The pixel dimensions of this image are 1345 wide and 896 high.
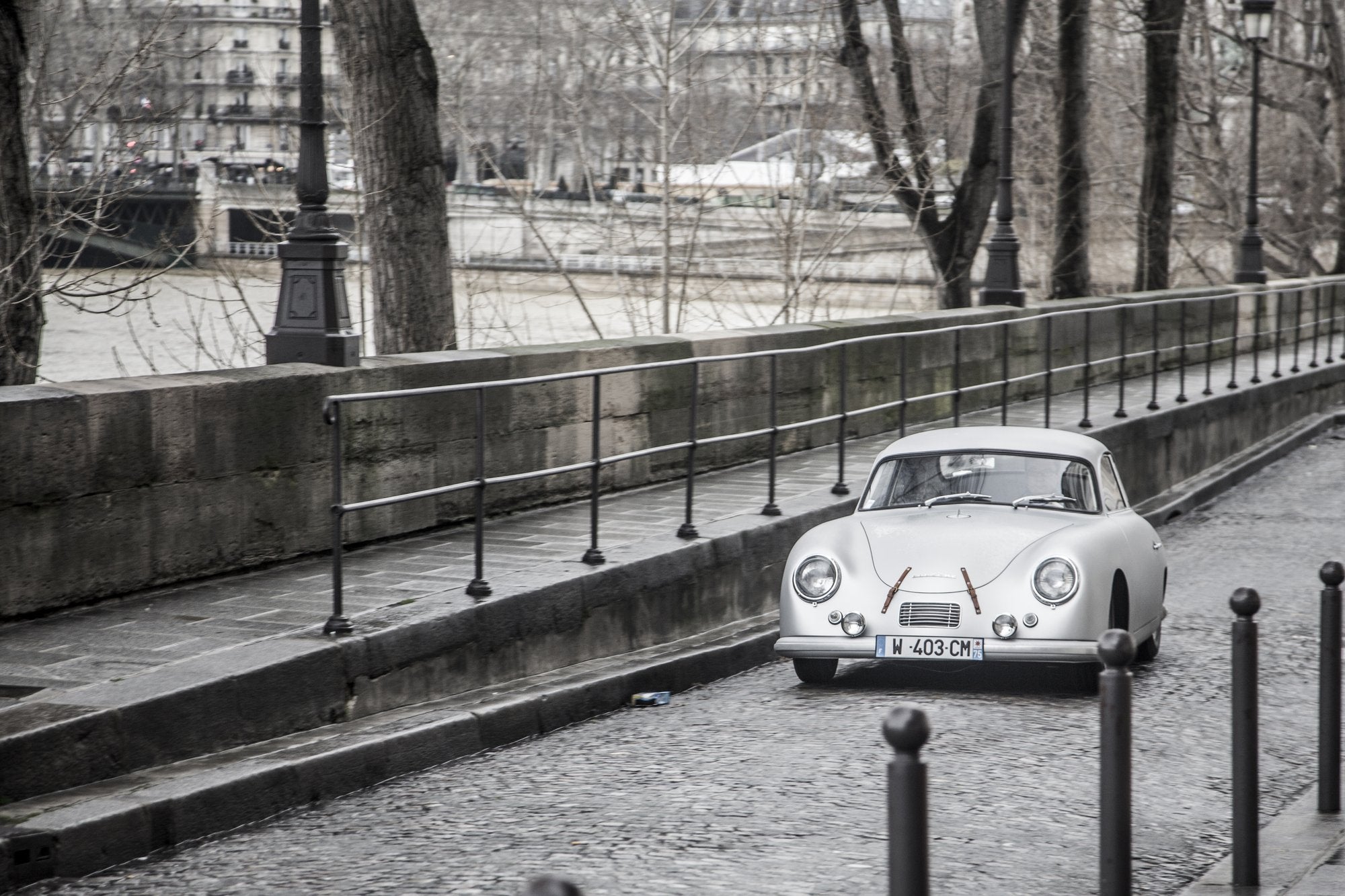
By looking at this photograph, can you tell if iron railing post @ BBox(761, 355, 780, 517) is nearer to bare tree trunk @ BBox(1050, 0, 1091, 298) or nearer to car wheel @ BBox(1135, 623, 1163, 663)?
car wheel @ BBox(1135, 623, 1163, 663)

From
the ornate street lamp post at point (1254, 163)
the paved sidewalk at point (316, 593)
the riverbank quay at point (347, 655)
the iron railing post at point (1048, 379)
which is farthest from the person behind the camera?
the ornate street lamp post at point (1254, 163)

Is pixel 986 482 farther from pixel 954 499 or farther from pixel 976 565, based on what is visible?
pixel 976 565

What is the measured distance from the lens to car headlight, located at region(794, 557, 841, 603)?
8.66 meters

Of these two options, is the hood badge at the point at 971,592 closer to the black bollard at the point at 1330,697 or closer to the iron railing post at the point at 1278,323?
the black bollard at the point at 1330,697

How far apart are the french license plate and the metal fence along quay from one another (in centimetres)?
164

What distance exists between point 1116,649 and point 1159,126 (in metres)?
Answer: 25.9

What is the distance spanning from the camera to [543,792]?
6.58m

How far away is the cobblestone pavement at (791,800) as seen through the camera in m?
5.41

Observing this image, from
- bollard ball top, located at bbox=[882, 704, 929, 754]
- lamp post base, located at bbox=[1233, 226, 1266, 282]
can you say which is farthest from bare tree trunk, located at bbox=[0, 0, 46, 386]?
lamp post base, located at bbox=[1233, 226, 1266, 282]

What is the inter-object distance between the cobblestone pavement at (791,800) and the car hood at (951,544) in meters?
0.60

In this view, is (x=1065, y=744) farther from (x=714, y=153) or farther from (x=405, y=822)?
(x=714, y=153)

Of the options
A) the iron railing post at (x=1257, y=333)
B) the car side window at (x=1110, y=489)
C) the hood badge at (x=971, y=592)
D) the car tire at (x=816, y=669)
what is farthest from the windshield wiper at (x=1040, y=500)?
the iron railing post at (x=1257, y=333)

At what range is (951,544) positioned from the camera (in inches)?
338

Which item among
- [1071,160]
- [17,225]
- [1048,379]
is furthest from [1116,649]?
[1071,160]
